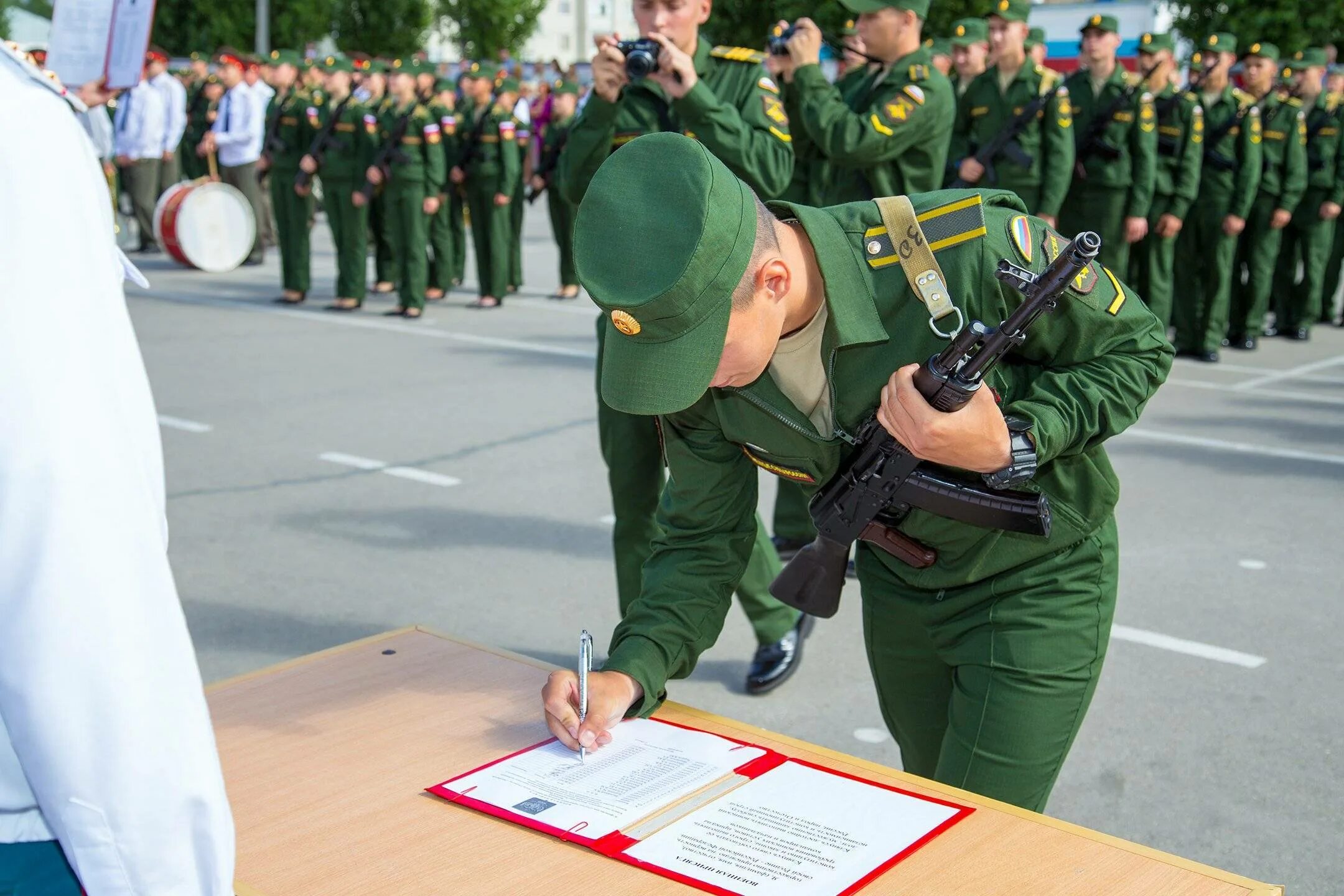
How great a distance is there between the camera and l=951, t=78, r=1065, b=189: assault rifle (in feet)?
28.6

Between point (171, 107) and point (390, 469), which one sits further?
point (171, 107)

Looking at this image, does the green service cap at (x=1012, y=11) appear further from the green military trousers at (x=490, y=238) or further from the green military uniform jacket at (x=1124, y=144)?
the green military trousers at (x=490, y=238)

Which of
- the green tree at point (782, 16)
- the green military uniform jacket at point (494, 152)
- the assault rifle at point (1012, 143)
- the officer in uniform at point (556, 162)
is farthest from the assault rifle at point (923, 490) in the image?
the green tree at point (782, 16)

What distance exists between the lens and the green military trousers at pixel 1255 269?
10602mm

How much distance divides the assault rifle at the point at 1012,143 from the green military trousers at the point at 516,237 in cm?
494

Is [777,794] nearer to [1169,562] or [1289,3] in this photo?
[1169,562]

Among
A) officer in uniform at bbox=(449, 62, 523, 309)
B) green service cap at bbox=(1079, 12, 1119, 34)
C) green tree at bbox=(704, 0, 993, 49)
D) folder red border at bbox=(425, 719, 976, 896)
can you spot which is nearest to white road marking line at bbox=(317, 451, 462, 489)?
folder red border at bbox=(425, 719, 976, 896)

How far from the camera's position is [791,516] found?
5254mm

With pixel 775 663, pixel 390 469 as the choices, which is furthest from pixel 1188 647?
pixel 390 469

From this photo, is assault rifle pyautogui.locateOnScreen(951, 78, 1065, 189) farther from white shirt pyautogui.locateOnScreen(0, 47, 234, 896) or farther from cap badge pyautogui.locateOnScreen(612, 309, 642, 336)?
white shirt pyautogui.locateOnScreen(0, 47, 234, 896)

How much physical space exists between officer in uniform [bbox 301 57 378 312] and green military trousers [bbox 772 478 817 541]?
712 cm

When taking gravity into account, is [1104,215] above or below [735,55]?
below

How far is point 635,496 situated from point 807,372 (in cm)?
189

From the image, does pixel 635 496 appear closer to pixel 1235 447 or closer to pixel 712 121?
pixel 712 121
